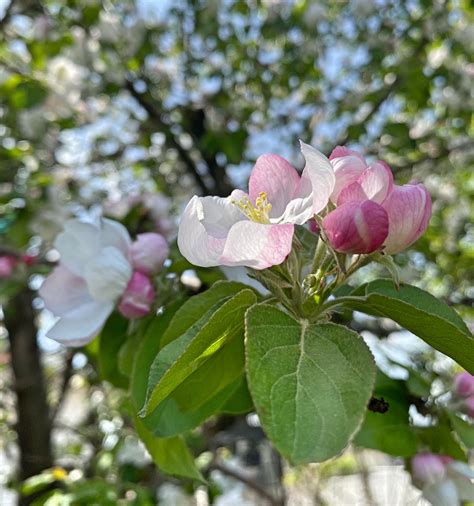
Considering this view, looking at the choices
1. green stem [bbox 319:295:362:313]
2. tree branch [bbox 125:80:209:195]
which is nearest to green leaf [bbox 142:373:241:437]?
green stem [bbox 319:295:362:313]

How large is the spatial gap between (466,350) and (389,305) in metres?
0.07

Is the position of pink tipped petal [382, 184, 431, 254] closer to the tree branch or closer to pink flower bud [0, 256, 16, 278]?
pink flower bud [0, 256, 16, 278]

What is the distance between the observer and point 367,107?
254cm

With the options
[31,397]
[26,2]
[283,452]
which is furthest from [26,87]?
[283,452]

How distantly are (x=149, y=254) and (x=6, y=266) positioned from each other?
725 millimetres

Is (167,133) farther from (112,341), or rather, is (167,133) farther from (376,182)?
(376,182)

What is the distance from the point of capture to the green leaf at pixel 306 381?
356mm

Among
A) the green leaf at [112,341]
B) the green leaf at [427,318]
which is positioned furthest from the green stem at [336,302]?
the green leaf at [112,341]

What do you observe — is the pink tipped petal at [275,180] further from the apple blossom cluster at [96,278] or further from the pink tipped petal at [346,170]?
the apple blossom cluster at [96,278]

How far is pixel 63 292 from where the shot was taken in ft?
2.44

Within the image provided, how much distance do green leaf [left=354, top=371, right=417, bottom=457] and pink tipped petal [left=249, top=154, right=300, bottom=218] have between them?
0.29 meters

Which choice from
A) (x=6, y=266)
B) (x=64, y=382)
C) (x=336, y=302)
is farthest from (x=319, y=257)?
(x=64, y=382)

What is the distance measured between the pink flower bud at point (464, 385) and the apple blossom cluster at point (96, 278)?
398 mm

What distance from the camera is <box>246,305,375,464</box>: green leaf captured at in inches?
14.0
